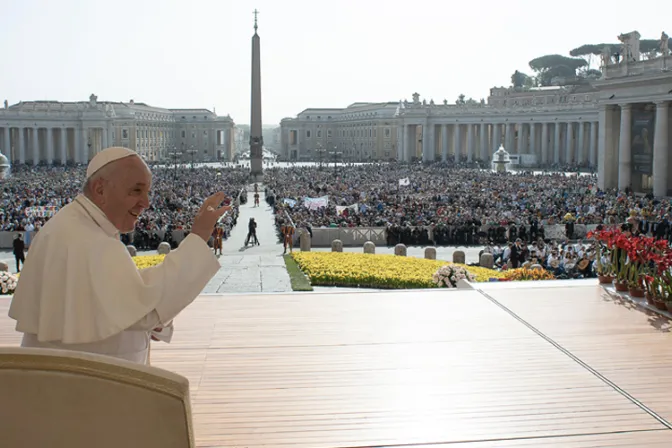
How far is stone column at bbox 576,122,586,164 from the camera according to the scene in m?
77.6

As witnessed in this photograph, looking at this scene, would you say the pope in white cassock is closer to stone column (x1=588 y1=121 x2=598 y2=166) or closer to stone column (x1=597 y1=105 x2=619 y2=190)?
stone column (x1=597 y1=105 x2=619 y2=190)

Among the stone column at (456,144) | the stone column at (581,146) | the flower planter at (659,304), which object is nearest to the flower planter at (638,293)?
the flower planter at (659,304)

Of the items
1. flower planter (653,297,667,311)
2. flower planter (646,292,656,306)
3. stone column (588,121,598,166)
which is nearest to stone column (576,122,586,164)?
stone column (588,121,598,166)

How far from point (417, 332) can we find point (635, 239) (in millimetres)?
4178

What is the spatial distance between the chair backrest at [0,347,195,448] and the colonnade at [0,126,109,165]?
4146 inches

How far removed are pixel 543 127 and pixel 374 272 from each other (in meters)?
70.7

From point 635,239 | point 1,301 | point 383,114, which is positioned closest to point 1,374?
point 1,301

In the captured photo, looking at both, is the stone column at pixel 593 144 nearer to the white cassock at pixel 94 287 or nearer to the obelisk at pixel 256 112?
the obelisk at pixel 256 112

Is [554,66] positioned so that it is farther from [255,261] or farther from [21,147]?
[255,261]

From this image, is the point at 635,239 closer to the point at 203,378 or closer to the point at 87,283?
the point at 203,378

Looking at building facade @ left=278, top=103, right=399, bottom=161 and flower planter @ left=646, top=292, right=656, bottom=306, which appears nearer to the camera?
flower planter @ left=646, top=292, right=656, bottom=306

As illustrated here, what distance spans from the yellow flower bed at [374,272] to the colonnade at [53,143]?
9092cm

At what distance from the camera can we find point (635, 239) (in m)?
9.55

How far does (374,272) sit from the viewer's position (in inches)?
637
